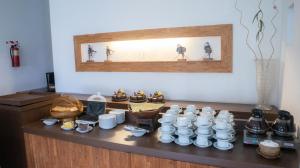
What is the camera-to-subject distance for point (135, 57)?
7.05 ft

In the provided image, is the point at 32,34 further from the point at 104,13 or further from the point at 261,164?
the point at 261,164

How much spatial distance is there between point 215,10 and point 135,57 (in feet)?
2.70

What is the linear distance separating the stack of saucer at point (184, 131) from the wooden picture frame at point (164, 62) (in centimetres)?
64

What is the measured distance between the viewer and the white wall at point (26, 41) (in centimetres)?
313

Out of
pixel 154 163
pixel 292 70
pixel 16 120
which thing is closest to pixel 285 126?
pixel 292 70

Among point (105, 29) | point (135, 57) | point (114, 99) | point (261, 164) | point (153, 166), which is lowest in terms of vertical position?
point (153, 166)

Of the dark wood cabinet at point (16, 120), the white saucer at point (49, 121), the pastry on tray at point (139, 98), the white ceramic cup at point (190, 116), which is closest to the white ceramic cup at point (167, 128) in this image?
the white ceramic cup at point (190, 116)

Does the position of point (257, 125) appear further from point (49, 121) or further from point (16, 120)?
point (16, 120)

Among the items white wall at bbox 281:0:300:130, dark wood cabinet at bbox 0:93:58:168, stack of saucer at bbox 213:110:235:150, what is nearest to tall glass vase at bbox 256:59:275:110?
white wall at bbox 281:0:300:130

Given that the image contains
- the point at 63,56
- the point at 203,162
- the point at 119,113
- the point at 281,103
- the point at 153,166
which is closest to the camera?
the point at 203,162

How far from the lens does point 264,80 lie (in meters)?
1.65

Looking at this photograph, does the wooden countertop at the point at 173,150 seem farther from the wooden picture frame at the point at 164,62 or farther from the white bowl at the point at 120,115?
the wooden picture frame at the point at 164,62

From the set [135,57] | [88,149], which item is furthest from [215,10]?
[88,149]

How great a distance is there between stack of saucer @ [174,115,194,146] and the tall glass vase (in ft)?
2.02
